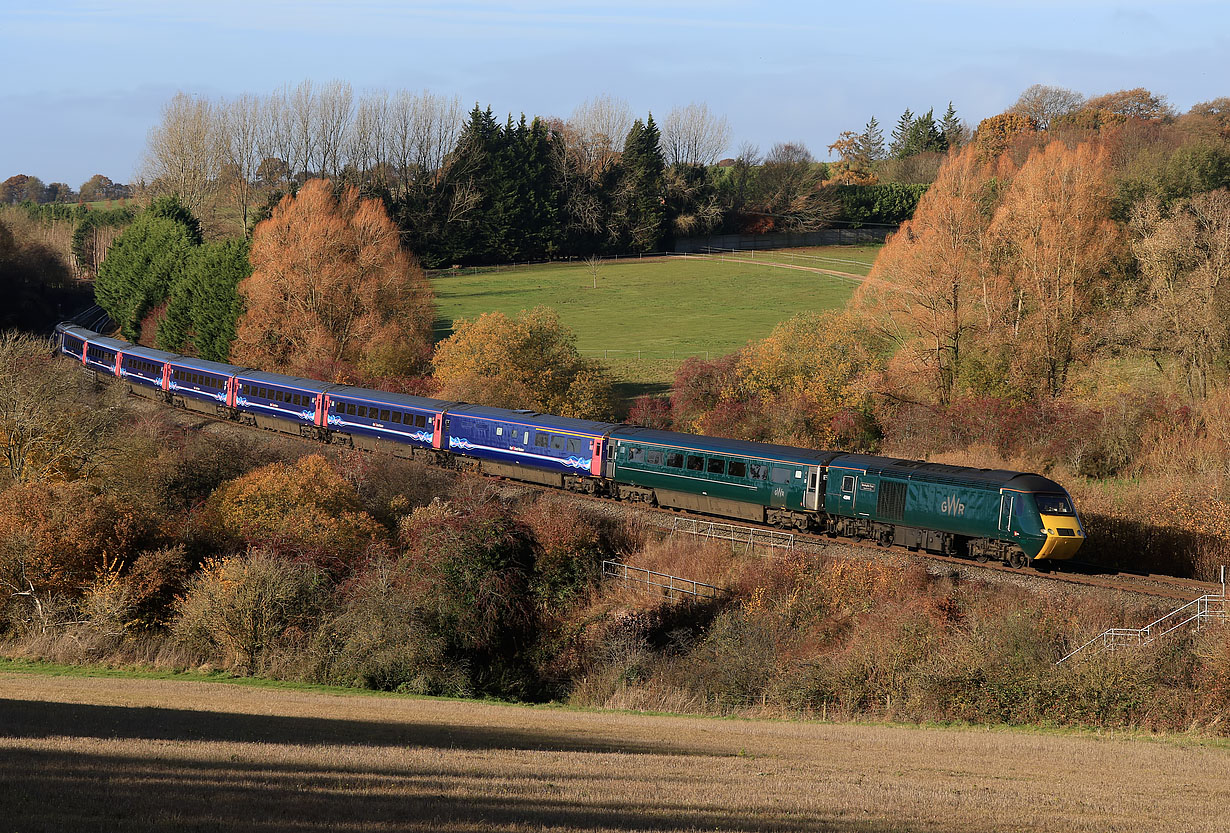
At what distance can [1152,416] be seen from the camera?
4294cm

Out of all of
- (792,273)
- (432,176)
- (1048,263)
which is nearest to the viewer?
(1048,263)

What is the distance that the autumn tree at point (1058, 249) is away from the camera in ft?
157

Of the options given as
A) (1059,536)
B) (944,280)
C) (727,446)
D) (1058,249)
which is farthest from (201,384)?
(1058,249)

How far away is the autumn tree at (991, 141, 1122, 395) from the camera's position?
47.8m

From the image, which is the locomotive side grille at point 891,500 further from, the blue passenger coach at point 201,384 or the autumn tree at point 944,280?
the blue passenger coach at point 201,384

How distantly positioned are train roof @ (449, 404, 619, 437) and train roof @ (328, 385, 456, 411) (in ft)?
4.25

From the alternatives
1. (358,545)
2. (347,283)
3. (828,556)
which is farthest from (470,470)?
(347,283)

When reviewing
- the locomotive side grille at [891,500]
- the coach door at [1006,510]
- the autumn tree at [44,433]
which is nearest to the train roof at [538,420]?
the locomotive side grille at [891,500]

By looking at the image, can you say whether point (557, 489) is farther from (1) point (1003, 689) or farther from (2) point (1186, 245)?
(2) point (1186, 245)

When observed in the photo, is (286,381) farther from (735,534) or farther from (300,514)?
(735,534)

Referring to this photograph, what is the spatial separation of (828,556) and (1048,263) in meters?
25.3

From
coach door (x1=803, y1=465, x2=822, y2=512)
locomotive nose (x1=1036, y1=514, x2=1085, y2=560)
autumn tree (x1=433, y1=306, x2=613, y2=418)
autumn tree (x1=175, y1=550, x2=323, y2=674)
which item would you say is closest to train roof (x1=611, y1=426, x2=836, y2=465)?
coach door (x1=803, y1=465, x2=822, y2=512)

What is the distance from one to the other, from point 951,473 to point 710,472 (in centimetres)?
809

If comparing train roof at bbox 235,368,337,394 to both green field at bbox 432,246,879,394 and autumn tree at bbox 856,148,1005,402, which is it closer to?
green field at bbox 432,246,879,394
